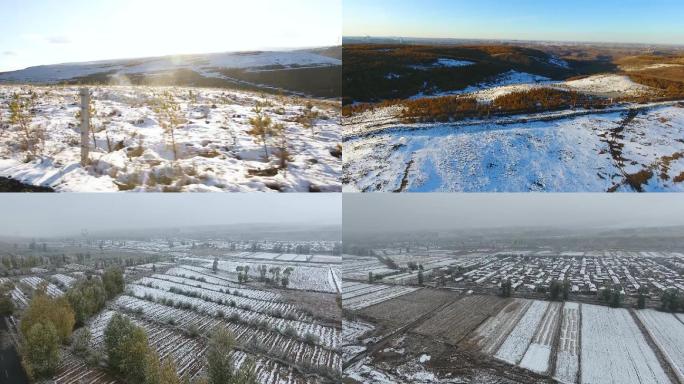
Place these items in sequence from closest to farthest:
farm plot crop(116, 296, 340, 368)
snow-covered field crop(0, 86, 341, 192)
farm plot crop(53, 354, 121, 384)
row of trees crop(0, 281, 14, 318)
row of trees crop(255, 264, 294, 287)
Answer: snow-covered field crop(0, 86, 341, 192) → farm plot crop(53, 354, 121, 384) → farm plot crop(116, 296, 340, 368) → row of trees crop(0, 281, 14, 318) → row of trees crop(255, 264, 294, 287)

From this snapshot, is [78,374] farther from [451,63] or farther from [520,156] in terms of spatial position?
[451,63]

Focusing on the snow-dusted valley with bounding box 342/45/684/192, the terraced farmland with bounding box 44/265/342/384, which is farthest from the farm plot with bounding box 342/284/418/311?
the snow-dusted valley with bounding box 342/45/684/192

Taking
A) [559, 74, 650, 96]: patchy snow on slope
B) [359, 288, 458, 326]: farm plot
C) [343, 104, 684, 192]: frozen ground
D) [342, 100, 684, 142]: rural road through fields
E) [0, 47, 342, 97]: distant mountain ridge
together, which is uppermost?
[0, 47, 342, 97]: distant mountain ridge

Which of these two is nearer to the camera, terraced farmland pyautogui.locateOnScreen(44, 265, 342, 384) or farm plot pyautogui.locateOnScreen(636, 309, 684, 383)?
farm plot pyautogui.locateOnScreen(636, 309, 684, 383)

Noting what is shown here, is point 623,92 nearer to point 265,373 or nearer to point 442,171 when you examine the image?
point 442,171

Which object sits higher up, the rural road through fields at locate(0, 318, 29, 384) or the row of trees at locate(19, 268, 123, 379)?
the row of trees at locate(19, 268, 123, 379)

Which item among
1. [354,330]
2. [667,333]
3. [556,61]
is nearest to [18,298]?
[354,330]

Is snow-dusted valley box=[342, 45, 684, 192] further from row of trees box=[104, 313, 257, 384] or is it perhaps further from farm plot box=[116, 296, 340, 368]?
row of trees box=[104, 313, 257, 384]
